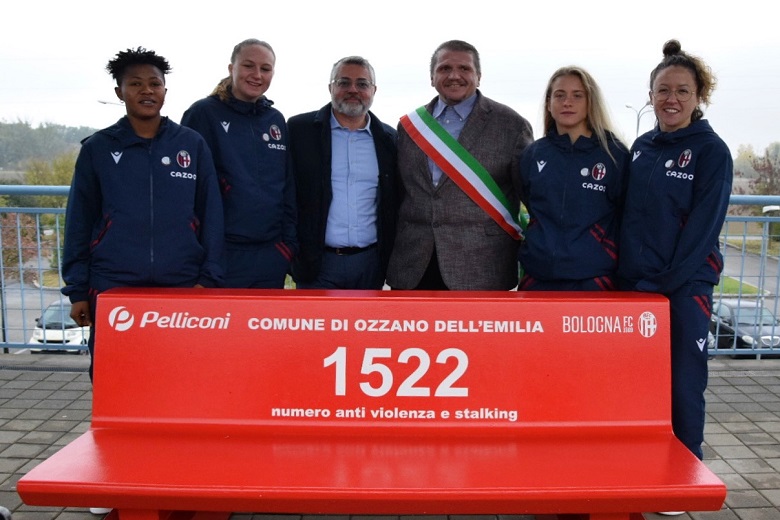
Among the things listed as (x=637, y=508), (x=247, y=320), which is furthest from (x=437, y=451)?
(x=247, y=320)

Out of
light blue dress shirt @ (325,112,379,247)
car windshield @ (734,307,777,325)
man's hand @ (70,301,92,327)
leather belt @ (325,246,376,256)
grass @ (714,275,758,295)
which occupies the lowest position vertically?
car windshield @ (734,307,777,325)

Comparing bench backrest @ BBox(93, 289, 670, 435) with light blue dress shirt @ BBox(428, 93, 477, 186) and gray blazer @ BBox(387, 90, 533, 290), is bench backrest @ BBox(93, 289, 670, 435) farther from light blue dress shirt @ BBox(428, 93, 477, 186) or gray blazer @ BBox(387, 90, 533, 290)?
light blue dress shirt @ BBox(428, 93, 477, 186)

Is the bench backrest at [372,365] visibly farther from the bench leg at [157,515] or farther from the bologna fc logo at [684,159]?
the bologna fc logo at [684,159]

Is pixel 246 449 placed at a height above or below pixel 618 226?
below

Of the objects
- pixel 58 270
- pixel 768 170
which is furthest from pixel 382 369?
pixel 768 170

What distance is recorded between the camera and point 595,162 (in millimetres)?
3158

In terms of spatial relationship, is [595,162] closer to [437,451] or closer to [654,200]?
[654,200]

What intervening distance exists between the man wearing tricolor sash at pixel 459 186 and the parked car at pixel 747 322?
123 inches

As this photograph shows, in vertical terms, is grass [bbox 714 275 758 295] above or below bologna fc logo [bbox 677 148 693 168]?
below

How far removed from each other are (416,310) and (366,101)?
1661 mm

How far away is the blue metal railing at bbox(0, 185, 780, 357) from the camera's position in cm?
553

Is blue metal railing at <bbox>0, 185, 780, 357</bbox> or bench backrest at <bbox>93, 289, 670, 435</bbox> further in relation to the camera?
blue metal railing at <bbox>0, 185, 780, 357</bbox>

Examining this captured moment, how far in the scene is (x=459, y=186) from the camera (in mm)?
3578

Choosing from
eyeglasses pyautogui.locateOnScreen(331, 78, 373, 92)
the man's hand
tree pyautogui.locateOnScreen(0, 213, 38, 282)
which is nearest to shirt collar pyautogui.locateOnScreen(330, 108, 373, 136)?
eyeglasses pyautogui.locateOnScreen(331, 78, 373, 92)
